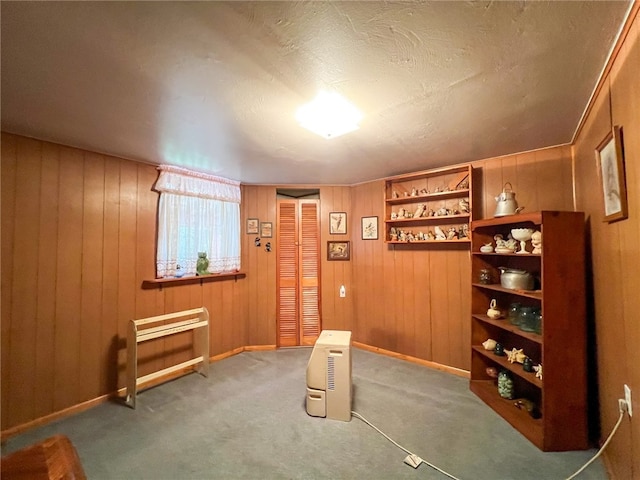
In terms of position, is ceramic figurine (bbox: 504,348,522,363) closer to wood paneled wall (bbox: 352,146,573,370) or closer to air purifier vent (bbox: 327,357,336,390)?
wood paneled wall (bbox: 352,146,573,370)

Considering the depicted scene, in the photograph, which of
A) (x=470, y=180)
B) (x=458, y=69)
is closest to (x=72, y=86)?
(x=458, y=69)

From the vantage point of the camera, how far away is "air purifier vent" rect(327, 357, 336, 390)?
2.13 m

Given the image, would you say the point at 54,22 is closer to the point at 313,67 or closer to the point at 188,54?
the point at 188,54

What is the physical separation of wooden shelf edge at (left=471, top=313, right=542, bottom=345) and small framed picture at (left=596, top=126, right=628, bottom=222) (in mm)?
902

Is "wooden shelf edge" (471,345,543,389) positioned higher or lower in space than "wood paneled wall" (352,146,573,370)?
lower

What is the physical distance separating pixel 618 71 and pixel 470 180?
4.72 ft

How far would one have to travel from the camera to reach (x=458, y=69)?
1321 millimetres

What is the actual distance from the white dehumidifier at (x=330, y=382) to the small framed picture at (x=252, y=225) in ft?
6.50

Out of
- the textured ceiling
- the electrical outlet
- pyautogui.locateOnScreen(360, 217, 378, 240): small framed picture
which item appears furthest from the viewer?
pyautogui.locateOnScreen(360, 217, 378, 240): small framed picture

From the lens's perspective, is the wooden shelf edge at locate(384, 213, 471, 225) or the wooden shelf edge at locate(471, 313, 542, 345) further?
the wooden shelf edge at locate(384, 213, 471, 225)

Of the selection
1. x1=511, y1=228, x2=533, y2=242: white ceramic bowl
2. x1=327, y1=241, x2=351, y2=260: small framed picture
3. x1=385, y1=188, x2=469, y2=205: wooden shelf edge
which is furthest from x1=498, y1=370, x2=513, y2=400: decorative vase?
x1=327, y1=241, x2=351, y2=260: small framed picture

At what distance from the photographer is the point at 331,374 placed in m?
2.14

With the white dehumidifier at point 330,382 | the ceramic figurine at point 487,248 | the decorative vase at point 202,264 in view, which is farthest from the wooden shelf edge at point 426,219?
the decorative vase at point 202,264

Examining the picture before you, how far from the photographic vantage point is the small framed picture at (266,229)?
3707 millimetres
